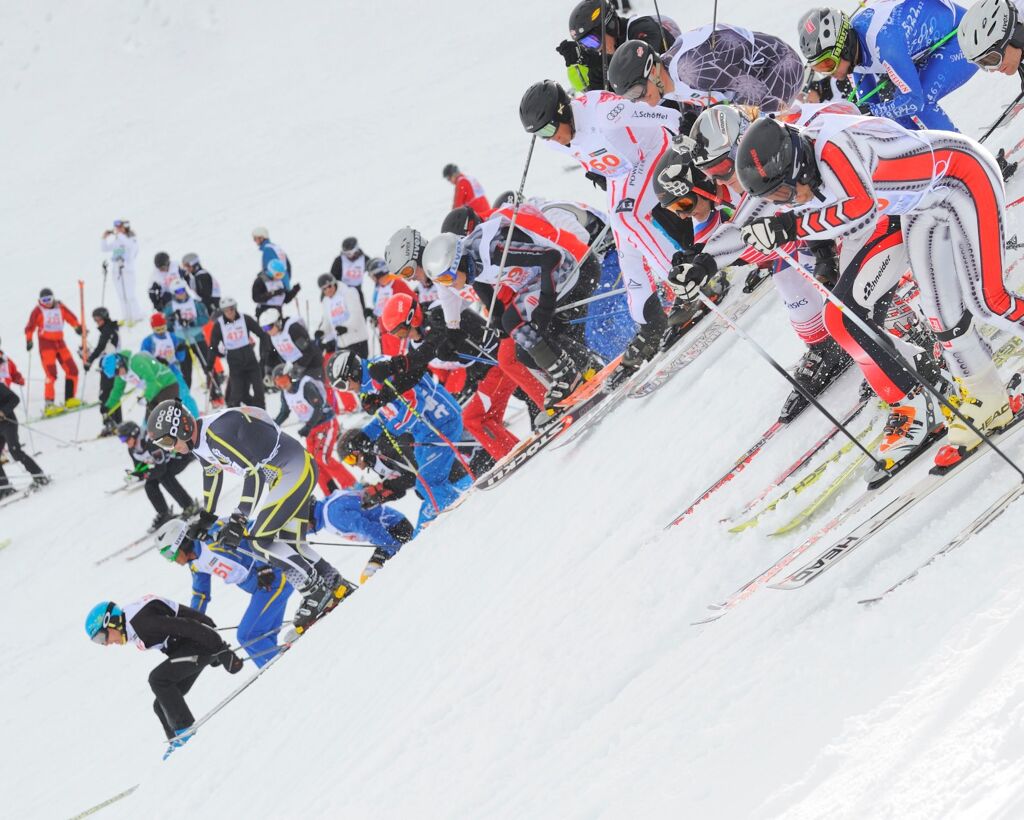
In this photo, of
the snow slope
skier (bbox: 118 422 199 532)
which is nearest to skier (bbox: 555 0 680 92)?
the snow slope

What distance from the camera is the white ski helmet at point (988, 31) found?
554 cm

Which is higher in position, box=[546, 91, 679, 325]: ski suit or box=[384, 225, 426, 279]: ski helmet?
box=[384, 225, 426, 279]: ski helmet

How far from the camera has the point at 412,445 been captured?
859 centimetres

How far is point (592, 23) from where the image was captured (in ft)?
24.3

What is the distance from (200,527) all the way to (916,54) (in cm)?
564

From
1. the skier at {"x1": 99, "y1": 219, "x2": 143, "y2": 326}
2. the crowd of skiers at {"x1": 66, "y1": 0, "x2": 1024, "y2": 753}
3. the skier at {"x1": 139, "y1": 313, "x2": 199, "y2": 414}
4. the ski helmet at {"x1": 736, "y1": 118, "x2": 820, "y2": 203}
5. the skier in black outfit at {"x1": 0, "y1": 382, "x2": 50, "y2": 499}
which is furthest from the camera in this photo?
the skier at {"x1": 99, "y1": 219, "x2": 143, "y2": 326}

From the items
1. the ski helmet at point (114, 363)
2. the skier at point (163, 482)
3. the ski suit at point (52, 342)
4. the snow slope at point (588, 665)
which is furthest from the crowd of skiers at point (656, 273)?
the ski suit at point (52, 342)

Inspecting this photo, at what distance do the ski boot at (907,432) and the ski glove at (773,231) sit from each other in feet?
3.71

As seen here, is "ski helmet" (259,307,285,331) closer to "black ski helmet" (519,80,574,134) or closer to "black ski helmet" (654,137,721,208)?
"black ski helmet" (519,80,574,134)

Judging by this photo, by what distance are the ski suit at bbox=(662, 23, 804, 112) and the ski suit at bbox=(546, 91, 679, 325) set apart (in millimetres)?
311

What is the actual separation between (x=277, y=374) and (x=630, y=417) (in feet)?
15.4

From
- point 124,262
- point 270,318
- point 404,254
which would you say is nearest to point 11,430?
point 270,318

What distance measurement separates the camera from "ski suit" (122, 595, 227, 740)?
7590mm

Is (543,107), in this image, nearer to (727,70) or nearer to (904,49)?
(727,70)
